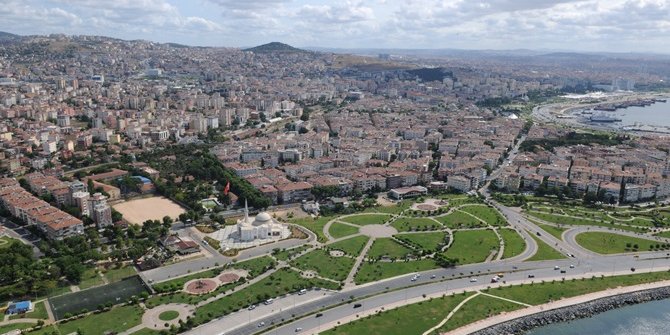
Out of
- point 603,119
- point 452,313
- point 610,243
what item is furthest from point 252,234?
point 603,119

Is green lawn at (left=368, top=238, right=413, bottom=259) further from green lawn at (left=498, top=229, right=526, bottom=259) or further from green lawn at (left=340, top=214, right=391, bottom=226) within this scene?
A: green lawn at (left=498, top=229, right=526, bottom=259)

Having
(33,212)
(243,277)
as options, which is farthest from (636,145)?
(33,212)

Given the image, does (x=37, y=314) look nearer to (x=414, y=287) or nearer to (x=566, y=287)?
(x=414, y=287)

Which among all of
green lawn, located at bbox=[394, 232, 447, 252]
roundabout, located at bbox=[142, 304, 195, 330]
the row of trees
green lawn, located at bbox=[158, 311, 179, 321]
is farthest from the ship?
green lawn, located at bbox=[158, 311, 179, 321]

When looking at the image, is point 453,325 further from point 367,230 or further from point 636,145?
point 636,145

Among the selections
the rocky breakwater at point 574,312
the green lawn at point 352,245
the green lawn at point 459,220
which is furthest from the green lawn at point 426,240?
the rocky breakwater at point 574,312

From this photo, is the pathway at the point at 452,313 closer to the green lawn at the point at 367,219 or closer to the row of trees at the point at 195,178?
the green lawn at the point at 367,219
